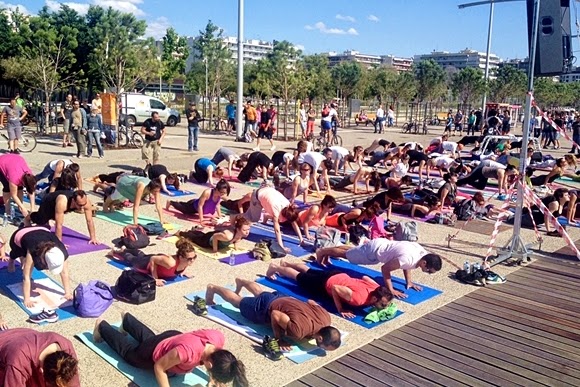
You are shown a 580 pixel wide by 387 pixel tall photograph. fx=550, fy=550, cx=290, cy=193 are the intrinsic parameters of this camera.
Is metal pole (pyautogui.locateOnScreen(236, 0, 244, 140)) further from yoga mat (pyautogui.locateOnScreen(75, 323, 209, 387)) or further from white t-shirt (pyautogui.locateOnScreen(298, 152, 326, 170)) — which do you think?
yoga mat (pyautogui.locateOnScreen(75, 323, 209, 387))

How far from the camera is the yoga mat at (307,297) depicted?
237 inches

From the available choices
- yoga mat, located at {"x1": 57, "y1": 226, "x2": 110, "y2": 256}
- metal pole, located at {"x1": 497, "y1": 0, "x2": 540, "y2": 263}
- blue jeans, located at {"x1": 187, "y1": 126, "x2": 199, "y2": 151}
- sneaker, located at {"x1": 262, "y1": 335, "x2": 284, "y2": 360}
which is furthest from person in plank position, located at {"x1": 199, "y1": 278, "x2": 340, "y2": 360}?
blue jeans, located at {"x1": 187, "y1": 126, "x2": 199, "y2": 151}

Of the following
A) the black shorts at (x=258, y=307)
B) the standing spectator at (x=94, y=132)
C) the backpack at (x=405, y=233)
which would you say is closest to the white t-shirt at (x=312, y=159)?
the backpack at (x=405, y=233)

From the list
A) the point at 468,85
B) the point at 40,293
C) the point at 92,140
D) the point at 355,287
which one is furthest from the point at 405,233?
the point at 468,85

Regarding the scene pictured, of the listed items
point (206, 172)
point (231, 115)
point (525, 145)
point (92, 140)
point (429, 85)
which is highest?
point (429, 85)

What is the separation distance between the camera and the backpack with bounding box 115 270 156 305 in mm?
6102

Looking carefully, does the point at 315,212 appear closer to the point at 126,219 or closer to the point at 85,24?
the point at 126,219

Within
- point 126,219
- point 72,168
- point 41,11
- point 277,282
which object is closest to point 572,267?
point 277,282

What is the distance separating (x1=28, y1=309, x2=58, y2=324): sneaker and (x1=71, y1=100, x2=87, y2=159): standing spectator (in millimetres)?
11697

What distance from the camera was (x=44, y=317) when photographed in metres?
Result: 5.54

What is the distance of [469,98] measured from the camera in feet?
158

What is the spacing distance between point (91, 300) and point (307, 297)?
2428 mm

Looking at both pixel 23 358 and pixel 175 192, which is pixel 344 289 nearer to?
pixel 23 358

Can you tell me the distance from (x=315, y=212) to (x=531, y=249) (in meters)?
3.65
